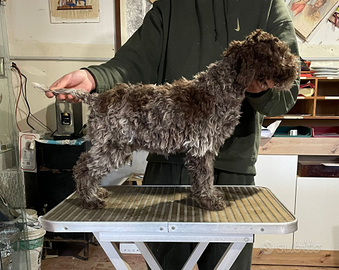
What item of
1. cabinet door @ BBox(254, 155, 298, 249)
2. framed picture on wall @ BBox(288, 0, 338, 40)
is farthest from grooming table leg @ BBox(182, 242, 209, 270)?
framed picture on wall @ BBox(288, 0, 338, 40)

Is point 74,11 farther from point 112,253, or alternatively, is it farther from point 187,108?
point 112,253

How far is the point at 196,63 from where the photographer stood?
3.37 ft

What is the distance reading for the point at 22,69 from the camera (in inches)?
95.5

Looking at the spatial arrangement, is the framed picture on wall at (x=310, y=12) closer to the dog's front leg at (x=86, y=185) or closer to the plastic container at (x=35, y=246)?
the dog's front leg at (x=86, y=185)

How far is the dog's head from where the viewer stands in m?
0.76

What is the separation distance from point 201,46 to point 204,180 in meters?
0.50

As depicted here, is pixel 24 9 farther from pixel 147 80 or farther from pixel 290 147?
pixel 290 147

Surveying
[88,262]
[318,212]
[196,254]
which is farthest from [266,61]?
[88,262]

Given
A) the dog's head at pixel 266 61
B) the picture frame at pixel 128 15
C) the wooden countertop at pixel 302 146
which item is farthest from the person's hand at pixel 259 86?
the picture frame at pixel 128 15

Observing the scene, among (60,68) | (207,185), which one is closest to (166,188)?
(207,185)

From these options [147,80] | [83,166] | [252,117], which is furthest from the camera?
[147,80]

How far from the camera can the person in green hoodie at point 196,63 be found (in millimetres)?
942

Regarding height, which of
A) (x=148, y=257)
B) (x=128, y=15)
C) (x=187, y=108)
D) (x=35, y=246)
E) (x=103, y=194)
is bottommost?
(x=35, y=246)

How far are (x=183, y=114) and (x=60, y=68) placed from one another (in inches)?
77.0
